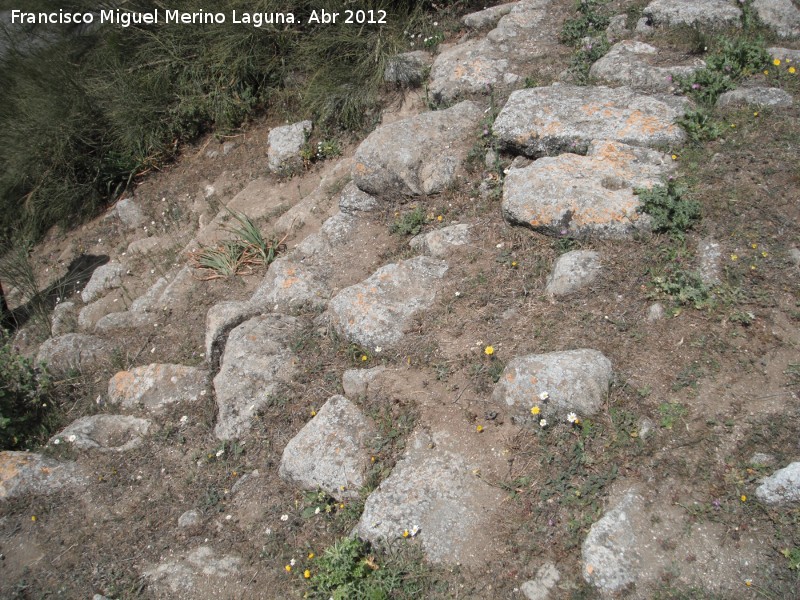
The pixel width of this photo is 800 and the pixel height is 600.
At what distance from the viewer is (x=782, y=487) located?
8.93ft

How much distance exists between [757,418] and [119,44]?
7792mm

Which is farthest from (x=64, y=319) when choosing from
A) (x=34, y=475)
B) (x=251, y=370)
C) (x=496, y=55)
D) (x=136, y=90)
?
(x=496, y=55)

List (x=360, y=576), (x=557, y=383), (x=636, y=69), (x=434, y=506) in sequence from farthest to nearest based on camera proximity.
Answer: (x=636, y=69), (x=557, y=383), (x=434, y=506), (x=360, y=576)

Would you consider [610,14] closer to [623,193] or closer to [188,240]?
[623,193]

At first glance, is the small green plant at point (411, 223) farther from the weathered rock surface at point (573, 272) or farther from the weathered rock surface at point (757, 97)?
the weathered rock surface at point (757, 97)

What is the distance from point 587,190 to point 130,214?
536 centimetres

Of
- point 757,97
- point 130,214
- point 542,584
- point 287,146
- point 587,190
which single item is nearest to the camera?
point 542,584

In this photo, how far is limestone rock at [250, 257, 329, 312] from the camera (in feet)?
15.6

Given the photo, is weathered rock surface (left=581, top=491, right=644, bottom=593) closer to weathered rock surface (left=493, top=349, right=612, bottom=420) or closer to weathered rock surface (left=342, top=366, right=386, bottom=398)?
weathered rock surface (left=493, top=349, right=612, bottom=420)

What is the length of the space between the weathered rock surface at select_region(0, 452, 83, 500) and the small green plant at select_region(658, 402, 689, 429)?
3.50m

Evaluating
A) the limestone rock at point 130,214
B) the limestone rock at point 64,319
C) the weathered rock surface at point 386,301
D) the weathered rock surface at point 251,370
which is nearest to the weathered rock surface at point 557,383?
the weathered rock surface at point 386,301

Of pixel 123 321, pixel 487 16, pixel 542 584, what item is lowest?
pixel 123 321

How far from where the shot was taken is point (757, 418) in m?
3.02

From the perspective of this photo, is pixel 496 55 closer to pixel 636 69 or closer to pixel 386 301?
pixel 636 69
